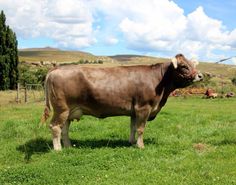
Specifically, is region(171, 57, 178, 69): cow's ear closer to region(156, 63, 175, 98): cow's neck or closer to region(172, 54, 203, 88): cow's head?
region(172, 54, 203, 88): cow's head

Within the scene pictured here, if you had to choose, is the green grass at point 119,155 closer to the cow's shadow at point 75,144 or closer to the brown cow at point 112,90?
the cow's shadow at point 75,144

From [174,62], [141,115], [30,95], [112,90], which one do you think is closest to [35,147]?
[112,90]

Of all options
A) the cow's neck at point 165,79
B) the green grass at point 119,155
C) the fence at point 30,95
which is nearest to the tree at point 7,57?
the fence at point 30,95

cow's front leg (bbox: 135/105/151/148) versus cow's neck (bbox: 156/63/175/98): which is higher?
cow's neck (bbox: 156/63/175/98)

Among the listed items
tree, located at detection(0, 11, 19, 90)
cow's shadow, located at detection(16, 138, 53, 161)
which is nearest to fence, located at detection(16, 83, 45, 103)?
tree, located at detection(0, 11, 19, 90)

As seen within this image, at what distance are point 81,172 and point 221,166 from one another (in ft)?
10.1

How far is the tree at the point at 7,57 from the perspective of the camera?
58.7 meters

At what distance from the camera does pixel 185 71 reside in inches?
487

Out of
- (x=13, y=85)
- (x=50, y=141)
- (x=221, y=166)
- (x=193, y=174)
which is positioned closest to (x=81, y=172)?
(x=193, y=174)

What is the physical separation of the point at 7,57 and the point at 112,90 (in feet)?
165

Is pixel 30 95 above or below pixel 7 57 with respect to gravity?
below

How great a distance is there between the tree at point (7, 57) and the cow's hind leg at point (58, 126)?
48.0 m

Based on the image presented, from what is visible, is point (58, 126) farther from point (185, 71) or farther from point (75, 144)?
A: point (185, 71)

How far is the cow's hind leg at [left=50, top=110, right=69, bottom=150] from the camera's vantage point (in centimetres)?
1199
